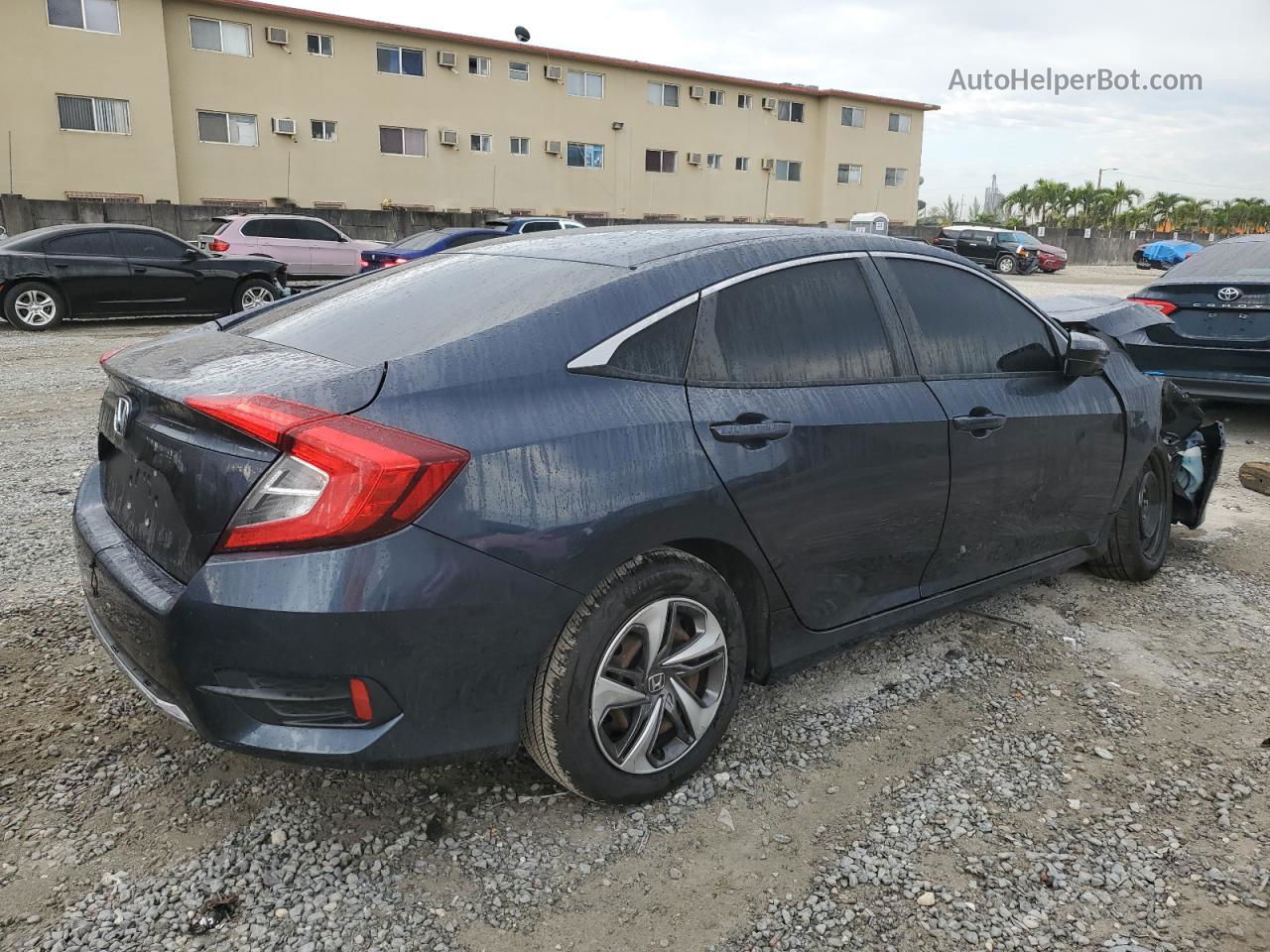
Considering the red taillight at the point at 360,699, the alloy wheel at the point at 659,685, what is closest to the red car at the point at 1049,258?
the alloy wheel at the point at 659,685

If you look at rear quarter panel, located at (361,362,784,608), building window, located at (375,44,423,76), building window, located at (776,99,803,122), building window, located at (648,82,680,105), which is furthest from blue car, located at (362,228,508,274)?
building window, located at (776,99,803,122)

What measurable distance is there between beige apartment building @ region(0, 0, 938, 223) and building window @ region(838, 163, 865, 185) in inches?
3.5

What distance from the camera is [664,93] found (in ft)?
133

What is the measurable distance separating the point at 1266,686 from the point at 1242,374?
4527 millimetres

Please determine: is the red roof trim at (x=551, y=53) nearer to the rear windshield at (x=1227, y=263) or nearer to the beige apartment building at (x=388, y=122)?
the beige apartment building at (x=388, y=122)

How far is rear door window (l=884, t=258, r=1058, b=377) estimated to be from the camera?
133 inches

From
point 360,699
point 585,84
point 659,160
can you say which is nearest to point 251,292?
point 360,699

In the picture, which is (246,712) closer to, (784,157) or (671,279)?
(671,279)

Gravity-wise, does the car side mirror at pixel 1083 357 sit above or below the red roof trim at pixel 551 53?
below

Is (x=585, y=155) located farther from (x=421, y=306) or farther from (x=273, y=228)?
(x=421, y=306)

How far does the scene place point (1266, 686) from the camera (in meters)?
3.58

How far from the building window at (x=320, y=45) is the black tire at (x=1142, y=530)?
1337 inches

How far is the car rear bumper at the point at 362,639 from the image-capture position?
213 cm

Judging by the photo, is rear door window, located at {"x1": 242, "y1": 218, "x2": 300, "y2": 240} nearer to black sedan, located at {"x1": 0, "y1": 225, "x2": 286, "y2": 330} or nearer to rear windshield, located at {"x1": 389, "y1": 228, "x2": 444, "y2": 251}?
rear windshield, located at {"x1": 389, "y1": 228, "x2": 444, "y2": 251}
